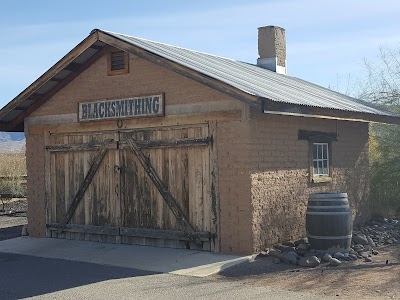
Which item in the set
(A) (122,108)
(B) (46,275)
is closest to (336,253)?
(B) (46,275)

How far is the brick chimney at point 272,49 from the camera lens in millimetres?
16641

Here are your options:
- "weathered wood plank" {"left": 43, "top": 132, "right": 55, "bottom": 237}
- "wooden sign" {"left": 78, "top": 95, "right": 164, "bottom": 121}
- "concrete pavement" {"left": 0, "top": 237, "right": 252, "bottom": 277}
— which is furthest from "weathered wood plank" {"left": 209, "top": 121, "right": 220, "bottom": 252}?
"weathered wood plank" {"left": 43, "top": 132, "right": 55, "bottom": 237}

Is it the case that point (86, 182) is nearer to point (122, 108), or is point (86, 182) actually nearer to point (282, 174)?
point (122, 108)

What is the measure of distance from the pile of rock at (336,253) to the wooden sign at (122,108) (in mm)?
3424

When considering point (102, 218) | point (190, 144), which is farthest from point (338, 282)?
point (102, 218)

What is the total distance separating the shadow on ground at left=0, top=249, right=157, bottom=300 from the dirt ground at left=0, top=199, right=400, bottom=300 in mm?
1668

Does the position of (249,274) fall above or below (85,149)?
below

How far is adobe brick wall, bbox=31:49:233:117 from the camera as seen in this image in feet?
36.2

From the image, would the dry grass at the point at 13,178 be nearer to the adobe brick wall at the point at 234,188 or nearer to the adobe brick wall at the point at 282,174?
the adobe brick wall at the point at 282,174

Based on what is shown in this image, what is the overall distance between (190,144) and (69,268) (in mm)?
3068

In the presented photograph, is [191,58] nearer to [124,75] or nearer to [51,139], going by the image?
[124,75]

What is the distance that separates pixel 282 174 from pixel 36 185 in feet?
18.6

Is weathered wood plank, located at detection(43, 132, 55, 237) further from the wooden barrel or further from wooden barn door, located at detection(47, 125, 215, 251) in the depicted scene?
the wooden barrel

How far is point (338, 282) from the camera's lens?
8516mm
